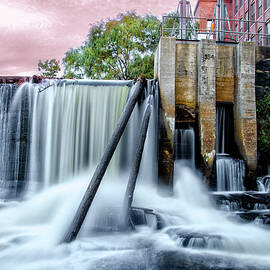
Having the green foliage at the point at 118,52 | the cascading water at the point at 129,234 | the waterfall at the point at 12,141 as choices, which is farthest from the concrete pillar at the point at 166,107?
the green foliage at the point at 118,52

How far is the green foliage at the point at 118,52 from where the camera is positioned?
24.0m

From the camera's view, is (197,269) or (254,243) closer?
(197,269)

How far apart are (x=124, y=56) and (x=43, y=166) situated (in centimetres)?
1634

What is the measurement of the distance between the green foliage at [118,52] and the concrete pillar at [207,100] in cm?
1166

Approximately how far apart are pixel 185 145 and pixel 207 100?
2.07 metres

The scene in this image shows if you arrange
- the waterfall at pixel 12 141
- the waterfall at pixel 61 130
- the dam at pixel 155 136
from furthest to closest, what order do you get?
1. the waterfall at pixel 61 130
2. the waterfall at pixel 12 141
3. the dam at pixel 155 136

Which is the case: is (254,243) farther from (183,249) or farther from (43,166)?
(43,166)

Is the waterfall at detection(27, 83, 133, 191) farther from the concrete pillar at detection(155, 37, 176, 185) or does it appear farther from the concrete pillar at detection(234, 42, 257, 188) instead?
the concrete pillar at detection(234, 42, 257, 188)

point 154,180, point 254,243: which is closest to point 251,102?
point 154,180

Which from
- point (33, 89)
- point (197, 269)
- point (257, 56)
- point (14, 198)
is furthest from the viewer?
point (257, 56)

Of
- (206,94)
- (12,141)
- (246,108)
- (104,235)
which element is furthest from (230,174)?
(12,141)

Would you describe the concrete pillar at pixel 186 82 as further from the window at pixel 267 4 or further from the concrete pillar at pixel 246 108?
the window at pixel 267 4

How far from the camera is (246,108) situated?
11.8 metres

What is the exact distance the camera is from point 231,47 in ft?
40.3
